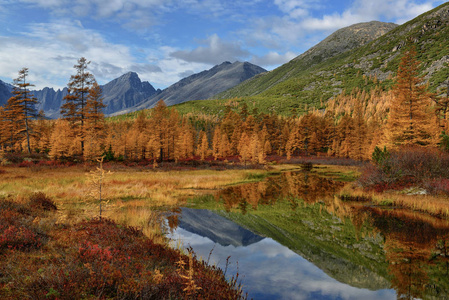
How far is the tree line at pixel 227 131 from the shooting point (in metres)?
31.1

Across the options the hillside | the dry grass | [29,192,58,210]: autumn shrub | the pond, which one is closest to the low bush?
the pond

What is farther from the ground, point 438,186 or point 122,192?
point 438,186

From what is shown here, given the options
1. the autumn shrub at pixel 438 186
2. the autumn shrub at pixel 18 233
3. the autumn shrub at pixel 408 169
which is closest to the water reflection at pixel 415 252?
the autumn shrub at pixel 438 186

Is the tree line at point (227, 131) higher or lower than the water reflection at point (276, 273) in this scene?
higher

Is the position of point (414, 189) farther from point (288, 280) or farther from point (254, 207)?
point (288, 280)

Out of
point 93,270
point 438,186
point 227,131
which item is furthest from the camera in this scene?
point 227,131

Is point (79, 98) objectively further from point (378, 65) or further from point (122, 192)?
point (378, 65)

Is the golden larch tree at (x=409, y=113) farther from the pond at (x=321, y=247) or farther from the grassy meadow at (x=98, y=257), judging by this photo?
the pond at (x=321, y=247)

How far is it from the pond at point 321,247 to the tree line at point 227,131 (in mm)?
13252

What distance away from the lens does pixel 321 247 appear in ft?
39.9

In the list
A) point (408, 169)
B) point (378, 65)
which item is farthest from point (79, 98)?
point (378, 65)

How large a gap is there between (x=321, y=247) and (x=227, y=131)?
239ft

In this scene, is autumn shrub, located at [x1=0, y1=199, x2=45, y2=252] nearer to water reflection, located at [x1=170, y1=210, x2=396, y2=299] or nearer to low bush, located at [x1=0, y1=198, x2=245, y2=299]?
low bush, located at [x1=0, y1=198, x2=245, y2=299]

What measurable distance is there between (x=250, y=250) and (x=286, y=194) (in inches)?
593
